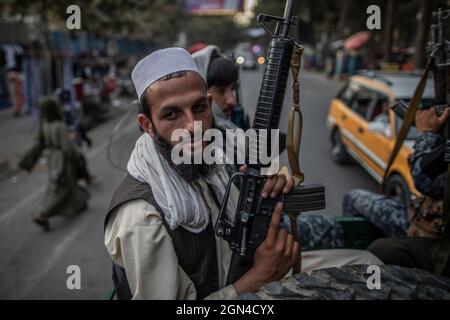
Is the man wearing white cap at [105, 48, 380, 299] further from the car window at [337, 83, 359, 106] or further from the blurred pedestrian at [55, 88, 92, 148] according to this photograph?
the blurred pedestrian at [55, 88, 92, 148]

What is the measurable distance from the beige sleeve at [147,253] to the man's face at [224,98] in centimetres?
129

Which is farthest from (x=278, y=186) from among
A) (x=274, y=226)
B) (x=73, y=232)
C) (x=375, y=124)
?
(x=73, y=232)

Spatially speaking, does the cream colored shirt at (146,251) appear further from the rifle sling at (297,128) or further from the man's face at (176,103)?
the rifle sling at (297,128)

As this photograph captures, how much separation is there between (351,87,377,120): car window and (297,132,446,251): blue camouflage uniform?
105 inches

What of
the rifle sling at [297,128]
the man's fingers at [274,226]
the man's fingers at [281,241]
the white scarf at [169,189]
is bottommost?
the man's fingers at [281,241]

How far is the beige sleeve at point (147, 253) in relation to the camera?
1294 millimetres

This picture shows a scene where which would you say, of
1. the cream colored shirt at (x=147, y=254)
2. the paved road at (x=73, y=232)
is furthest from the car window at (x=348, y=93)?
the cream colored shirt at (x=147, y=254)

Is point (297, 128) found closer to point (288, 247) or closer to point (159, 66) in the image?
point (288, 247)

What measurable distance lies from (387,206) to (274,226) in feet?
4.11

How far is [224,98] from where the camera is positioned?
2.55 metres

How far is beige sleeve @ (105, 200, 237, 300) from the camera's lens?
1294mm

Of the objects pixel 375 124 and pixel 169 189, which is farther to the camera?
pixel 375 124

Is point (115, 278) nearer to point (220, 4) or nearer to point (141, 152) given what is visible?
point (141, 152)
